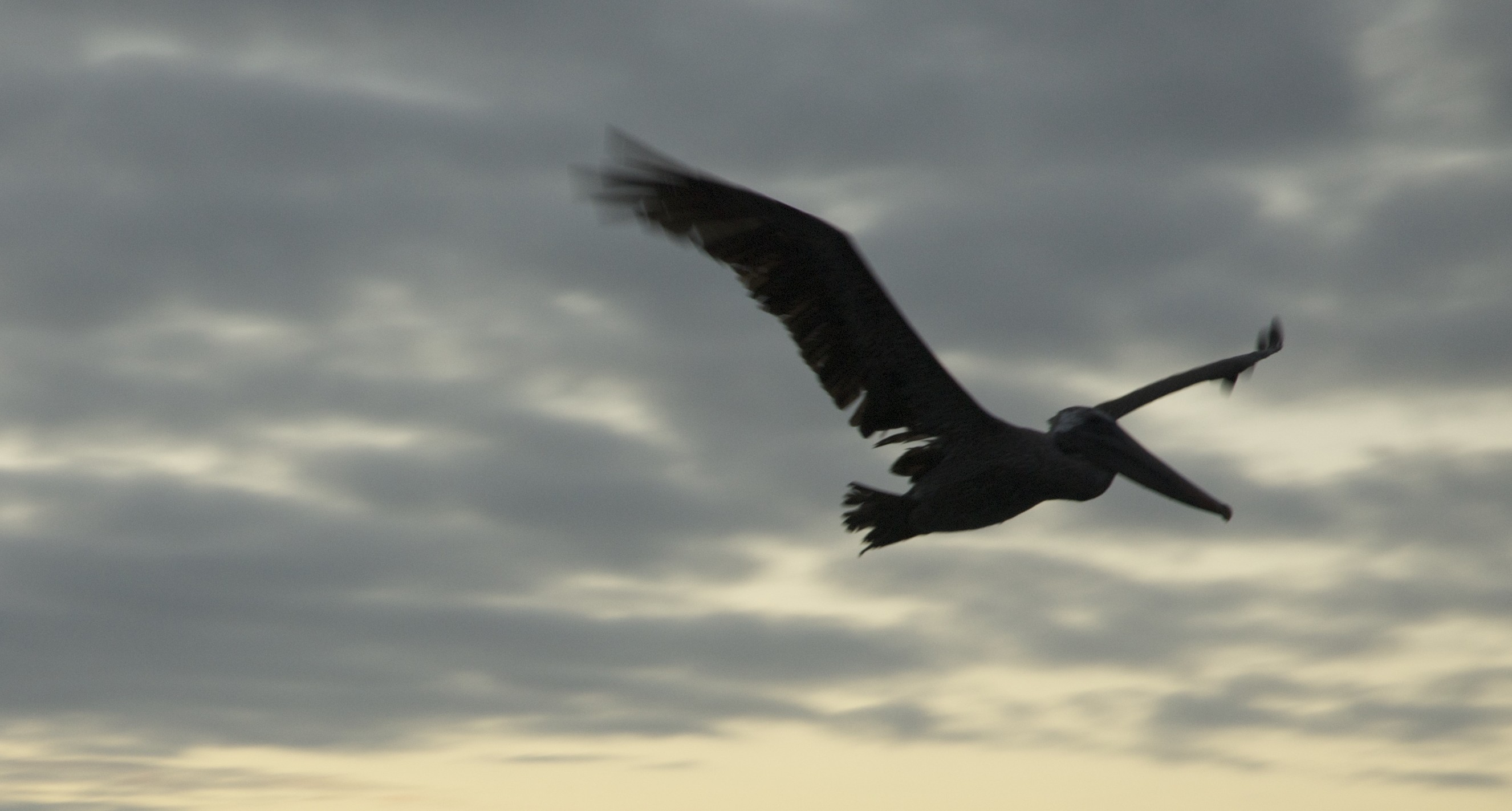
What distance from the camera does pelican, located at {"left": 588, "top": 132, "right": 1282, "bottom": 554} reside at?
11555mm

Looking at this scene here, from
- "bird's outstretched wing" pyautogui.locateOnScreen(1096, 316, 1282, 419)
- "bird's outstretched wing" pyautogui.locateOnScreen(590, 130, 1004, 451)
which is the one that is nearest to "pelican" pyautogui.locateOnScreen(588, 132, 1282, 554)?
"bird's outstretched wing" pyautogui.locateOnScreen(590, 130, 1004, 451)

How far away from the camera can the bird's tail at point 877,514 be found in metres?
12.7

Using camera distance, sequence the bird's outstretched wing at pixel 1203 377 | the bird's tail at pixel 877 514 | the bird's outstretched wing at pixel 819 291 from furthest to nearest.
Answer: the bird's outstretched wing at pixel 1203 377 < the bird's tail at pixel 877 514 < the bird's outstretched wing at pixel 819 291

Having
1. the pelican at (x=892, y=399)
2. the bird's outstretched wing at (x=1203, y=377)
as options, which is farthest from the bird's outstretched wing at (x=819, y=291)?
the bird's outstretched wing at (x=1203, y=377)

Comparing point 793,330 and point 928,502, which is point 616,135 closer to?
point 793,330

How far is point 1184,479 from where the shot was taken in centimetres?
1298

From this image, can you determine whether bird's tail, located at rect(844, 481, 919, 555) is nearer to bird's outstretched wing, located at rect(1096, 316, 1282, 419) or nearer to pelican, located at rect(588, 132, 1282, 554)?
pelican, located at rect(588, 132, 1282, 554)

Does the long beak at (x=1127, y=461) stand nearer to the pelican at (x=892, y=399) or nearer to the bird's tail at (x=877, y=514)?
the pelican at (x=892, y=399)

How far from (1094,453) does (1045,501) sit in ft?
2.04

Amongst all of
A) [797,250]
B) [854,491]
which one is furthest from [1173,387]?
[797,250]

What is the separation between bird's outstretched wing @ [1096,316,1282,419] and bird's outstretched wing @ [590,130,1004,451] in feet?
10.1

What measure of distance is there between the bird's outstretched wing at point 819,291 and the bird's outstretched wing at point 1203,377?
308cm

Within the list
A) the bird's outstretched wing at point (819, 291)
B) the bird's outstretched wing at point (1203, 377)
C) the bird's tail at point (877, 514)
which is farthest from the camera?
the bird's outstretched wing at point (1203, 377)

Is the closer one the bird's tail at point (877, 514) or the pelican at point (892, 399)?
the pelican at point (892, 399)
